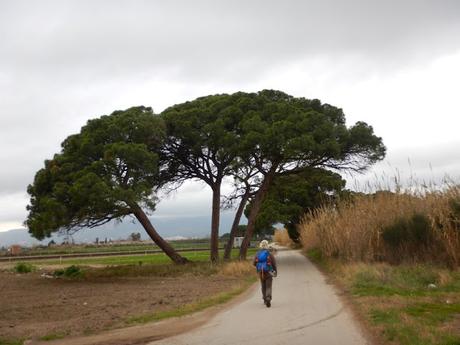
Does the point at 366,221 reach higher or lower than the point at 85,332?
higher

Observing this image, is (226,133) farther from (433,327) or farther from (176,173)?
(433,327)

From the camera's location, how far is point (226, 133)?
2991 centimetres

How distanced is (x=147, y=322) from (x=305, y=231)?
2975cm

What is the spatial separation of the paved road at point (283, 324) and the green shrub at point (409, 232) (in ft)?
17.8

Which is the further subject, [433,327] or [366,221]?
[366,221]

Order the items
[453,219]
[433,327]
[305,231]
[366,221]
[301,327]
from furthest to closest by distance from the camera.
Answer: [305,231] < [366,221] < [453,219] < [301,327] < [433,327]

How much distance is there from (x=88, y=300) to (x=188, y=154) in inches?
600

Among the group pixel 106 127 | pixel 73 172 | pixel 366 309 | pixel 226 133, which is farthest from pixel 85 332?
pixel 226 133

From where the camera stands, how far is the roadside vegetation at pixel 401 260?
1030 centimetres

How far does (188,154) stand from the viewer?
31922 millimetres

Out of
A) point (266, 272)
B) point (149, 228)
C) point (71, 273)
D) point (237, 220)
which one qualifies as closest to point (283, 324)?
point (266, 272)

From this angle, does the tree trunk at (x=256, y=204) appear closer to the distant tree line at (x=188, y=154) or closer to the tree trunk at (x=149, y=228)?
the distant tree line at (x=188, y=154)

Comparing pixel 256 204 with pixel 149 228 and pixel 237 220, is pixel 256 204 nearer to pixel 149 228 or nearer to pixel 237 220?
pixel 237 220

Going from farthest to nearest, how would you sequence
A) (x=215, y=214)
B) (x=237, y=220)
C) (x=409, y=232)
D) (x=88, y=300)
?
(x=237, y=220) < (x=215, y=214) < (x=409, y=232) < (x=88, y=300)
